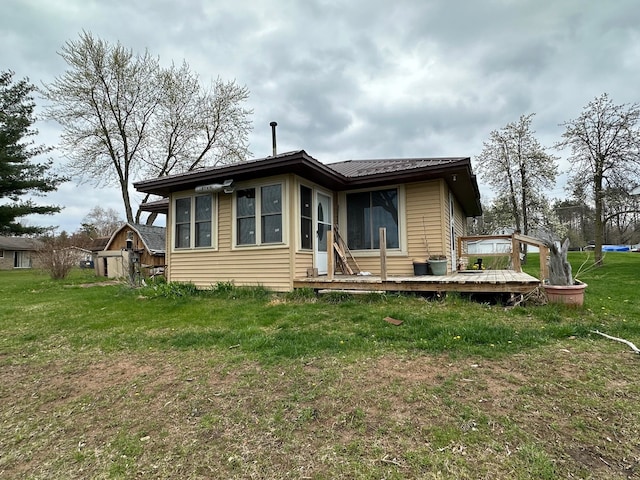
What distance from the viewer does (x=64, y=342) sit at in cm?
432

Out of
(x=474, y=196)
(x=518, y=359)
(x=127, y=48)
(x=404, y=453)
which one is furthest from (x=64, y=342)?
(x=127, y=48)

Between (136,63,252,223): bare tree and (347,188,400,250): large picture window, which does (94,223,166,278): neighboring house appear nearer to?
(136,63,252,223): bare tree

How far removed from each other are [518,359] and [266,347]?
2430 millimetres

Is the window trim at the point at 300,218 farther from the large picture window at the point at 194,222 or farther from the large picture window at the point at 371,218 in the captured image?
the large picture window at the point at 194,222

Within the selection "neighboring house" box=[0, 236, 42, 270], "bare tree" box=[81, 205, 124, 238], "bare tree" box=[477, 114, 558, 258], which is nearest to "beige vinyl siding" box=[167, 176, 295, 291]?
"bare tree" box=[477, 114, 558, 258]

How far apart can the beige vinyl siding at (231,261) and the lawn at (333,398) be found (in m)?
2.07

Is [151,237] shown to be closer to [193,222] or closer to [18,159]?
[18,159]

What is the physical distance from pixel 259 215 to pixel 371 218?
252 centimetres

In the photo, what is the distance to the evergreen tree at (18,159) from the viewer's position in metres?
17.7

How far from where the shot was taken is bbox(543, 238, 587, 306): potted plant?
470cm

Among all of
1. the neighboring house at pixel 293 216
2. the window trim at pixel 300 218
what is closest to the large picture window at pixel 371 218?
the neighboring house at pixel 293 216

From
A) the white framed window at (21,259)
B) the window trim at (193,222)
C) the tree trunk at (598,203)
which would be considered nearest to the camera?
the window trim at (193,222)

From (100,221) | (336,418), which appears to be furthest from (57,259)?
(100,221)

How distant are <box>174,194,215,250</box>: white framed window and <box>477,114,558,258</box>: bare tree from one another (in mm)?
17260
